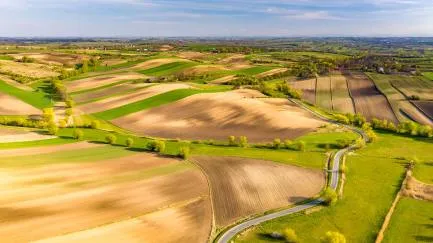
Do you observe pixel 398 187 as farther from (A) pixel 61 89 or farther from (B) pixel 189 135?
(A) pixel 61 89

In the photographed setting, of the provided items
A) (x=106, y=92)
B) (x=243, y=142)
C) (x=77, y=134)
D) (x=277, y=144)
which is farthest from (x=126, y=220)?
(x=106, y=92)

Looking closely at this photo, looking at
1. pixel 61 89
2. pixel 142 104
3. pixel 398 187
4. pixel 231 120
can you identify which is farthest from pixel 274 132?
pixel 61 89

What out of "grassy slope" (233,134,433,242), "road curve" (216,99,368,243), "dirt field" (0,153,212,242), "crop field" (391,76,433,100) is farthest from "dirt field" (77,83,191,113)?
"crop field" (391,76,433,100)

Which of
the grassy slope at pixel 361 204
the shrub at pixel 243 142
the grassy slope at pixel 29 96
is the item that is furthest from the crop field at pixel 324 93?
the grassy slope at pixel 29 96

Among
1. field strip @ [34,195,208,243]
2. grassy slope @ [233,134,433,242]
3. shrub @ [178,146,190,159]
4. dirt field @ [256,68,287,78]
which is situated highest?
dirt field @ [256,68,287,78]

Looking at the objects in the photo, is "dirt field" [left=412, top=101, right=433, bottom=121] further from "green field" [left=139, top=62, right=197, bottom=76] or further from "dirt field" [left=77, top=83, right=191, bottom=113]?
"green field" [left=139, top=62, right=197, bottom=76]

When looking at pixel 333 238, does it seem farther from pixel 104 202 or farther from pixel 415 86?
pixel 415 86
